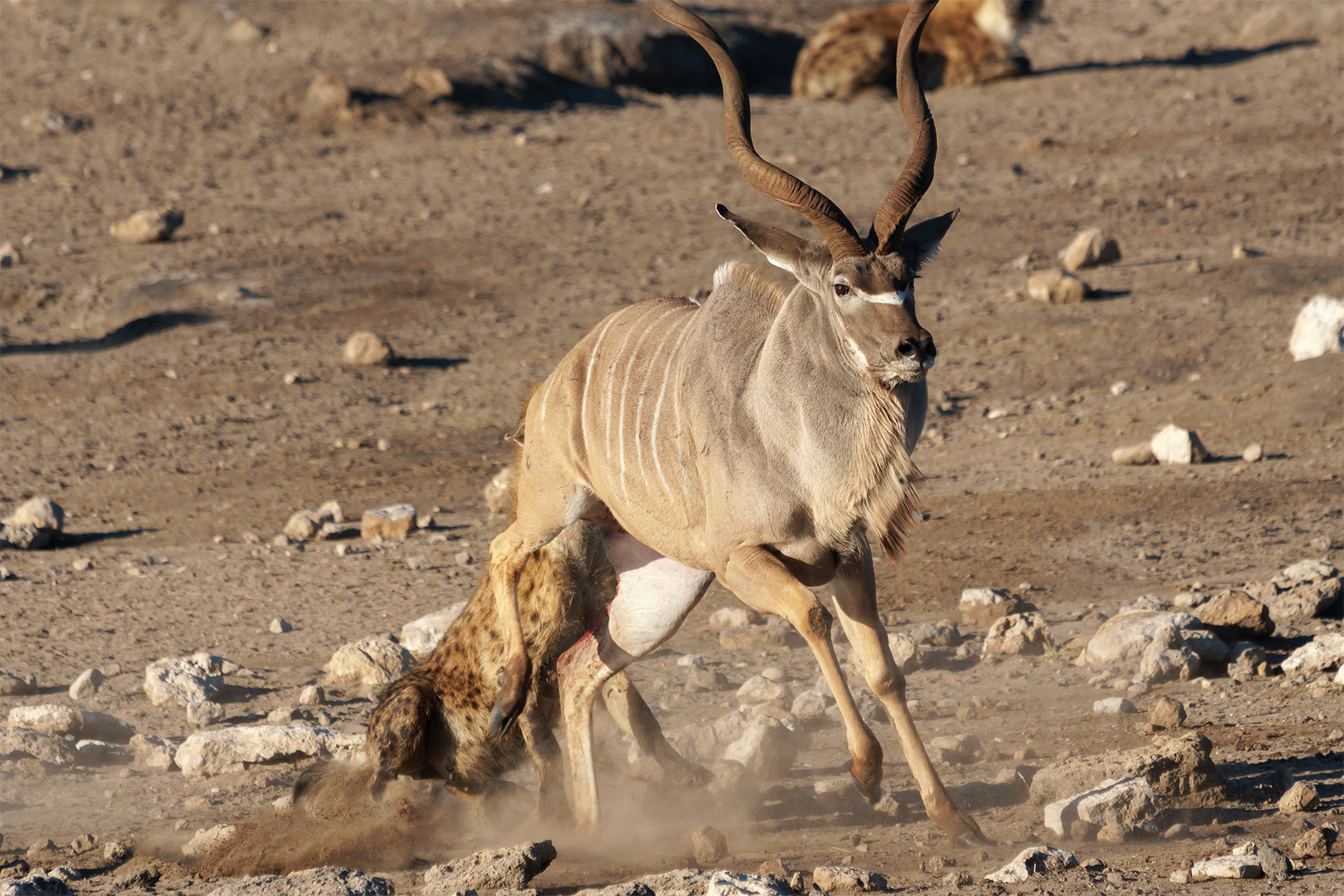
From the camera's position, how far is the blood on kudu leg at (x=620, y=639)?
564cm

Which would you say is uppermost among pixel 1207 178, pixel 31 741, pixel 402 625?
pixel 1207 178

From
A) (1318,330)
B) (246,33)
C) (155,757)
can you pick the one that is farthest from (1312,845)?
(246,33)

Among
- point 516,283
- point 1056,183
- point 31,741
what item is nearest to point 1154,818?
point 31,741

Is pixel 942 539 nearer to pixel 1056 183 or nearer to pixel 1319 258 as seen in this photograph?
pixel 1319 258

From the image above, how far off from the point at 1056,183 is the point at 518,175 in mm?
4990

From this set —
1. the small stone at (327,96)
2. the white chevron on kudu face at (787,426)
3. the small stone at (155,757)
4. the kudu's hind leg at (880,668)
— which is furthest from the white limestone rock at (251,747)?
the small stone at (327,96)

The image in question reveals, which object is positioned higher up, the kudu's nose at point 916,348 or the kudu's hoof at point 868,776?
the kudu's nose at point 916,348

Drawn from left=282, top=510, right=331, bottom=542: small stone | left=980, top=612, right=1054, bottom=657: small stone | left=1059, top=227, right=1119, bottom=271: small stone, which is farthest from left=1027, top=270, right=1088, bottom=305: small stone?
left=282, top=510, right=331, bottom=542: small stone

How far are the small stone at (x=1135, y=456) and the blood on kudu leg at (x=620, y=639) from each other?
13.0 ft

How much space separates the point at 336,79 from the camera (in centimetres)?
1642

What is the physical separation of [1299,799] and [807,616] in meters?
1.59

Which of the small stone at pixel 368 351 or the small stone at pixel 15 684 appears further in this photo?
the small stone at pixel 368 351

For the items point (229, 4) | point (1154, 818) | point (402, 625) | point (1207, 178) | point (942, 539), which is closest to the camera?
point (1154, 818)

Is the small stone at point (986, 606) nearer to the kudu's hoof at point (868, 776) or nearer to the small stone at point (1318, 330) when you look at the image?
the kudu's hoof at point (868, 776)
